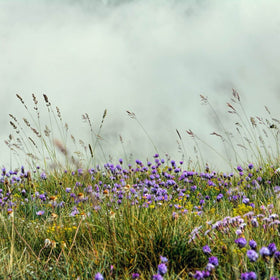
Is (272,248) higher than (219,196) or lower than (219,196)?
lower

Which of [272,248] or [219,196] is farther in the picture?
[219,196]

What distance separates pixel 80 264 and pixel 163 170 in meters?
4.00

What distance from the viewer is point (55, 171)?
264 inches

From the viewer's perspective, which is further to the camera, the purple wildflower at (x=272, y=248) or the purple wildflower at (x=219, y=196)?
the purple wildflower at (x=219, y=196)

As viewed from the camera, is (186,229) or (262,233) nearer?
(262,233)

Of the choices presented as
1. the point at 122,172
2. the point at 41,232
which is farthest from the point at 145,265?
the point at 122,172

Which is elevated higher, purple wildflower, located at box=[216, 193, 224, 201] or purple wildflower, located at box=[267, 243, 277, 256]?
purple wildflower, located at box=[216, 193, 224, 201]

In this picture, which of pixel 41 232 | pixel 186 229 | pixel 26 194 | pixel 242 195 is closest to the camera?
pixel 186 229

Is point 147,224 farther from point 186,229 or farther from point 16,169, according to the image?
point 16,169

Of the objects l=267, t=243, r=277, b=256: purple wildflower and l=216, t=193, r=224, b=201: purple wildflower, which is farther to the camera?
l=216, t=193, r=224, b=201: purple wildflower

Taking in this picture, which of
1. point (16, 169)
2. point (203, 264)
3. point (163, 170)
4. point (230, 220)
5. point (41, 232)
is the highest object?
point (16, 169)

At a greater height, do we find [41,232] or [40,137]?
[40,137]

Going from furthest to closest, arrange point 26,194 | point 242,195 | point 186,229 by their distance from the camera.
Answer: point 26,194 → point 242,195 → point 186,229

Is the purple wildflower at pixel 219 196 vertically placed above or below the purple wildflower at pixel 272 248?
above
